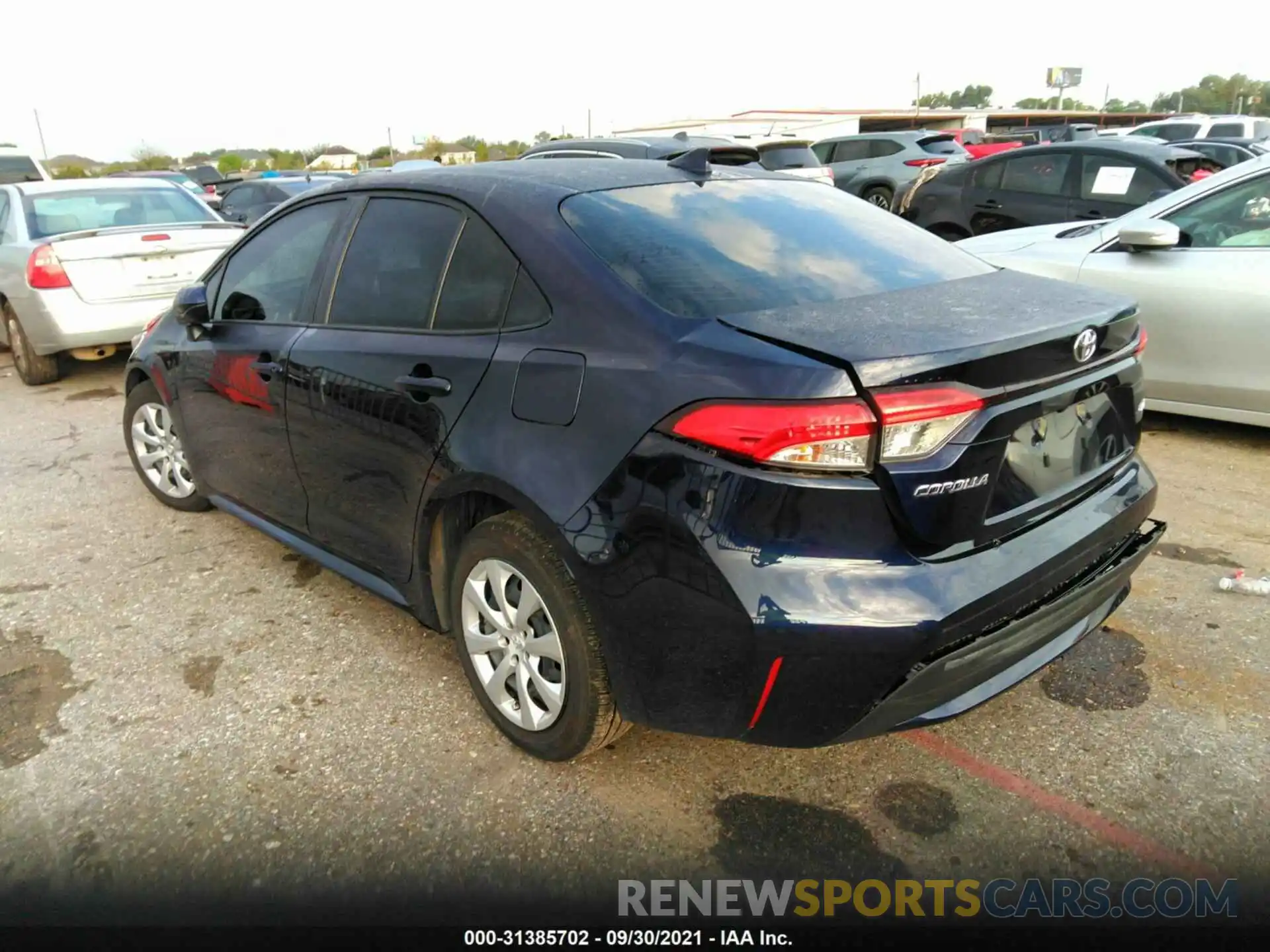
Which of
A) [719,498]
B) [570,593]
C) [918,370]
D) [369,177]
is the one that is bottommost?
[570,593]

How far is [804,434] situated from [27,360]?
7.65m

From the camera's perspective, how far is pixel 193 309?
3936mm

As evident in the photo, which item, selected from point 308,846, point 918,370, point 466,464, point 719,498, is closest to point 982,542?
point 918,370

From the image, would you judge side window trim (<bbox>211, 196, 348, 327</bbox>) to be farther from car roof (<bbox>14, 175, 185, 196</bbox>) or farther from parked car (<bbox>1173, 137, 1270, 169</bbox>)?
parked car (<bbox>1173, 137, 1270, 169</bbox>)

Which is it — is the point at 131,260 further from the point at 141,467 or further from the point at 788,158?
the point at 788,158

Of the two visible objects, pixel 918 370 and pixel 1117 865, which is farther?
pixel 1117 865

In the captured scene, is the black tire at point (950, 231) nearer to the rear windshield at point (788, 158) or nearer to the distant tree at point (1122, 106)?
the rear windshield at point (788, 158)

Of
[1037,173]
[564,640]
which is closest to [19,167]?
[1037,173]

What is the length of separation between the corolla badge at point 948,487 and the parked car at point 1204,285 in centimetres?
306

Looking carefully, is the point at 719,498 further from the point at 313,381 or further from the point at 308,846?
the point at 313,381

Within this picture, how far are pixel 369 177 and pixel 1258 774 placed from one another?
3308mm

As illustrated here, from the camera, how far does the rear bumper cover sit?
82.9 inches

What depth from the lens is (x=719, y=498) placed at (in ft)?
6.66

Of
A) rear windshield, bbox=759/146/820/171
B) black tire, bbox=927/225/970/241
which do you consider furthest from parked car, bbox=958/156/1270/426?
rear windshield, bbox=759/146/820/171
